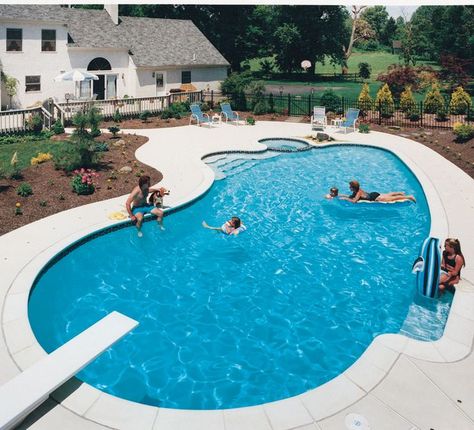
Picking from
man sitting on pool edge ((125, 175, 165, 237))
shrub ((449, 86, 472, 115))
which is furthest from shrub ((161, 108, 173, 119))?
shrub ((449, 86, 472, 115))

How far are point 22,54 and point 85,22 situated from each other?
687 centimetres

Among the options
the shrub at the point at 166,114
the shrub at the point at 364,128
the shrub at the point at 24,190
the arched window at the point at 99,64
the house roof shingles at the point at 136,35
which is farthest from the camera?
the arched window at the point at 99,64

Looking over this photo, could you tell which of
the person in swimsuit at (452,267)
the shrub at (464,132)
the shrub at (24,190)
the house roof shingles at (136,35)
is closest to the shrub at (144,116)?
the house roof shingles at (136,35)

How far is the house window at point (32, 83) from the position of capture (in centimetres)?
3331

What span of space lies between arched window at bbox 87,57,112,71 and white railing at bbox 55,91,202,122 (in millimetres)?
5151

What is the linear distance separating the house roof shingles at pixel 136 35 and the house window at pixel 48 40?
1.07 metres

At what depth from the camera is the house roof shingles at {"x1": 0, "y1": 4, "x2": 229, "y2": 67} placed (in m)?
33.2

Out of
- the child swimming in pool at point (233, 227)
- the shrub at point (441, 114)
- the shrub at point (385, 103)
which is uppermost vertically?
the shrub at point (385, 103)

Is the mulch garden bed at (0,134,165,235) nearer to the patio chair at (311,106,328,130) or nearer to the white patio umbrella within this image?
the white patio umbrella

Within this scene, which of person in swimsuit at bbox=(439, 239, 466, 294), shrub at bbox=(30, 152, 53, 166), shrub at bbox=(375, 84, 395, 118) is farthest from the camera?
shrub at bbox=(375, 84, 395, 118)

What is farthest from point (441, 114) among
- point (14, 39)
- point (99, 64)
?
point (14, 39)

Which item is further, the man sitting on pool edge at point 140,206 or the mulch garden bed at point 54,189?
the mulch garden bed at point 54,189

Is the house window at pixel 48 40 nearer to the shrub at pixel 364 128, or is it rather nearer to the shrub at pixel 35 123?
the shrub at pixel 35 123

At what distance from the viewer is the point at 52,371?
676cm
